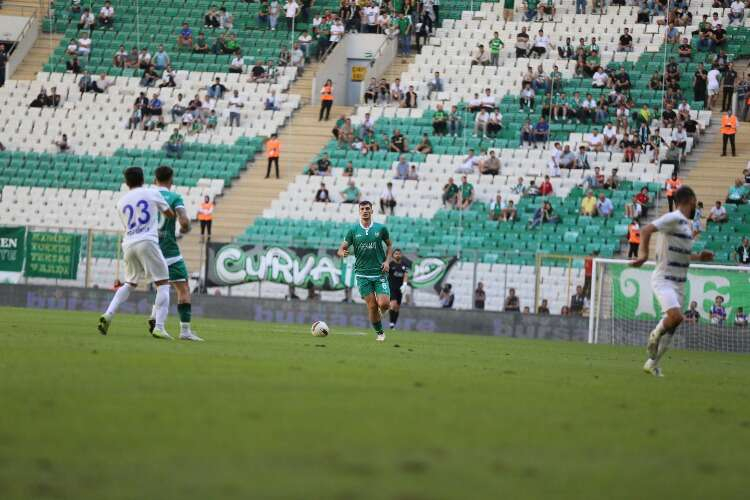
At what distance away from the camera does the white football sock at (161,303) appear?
1783 centimetres

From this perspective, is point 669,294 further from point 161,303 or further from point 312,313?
point 312,313

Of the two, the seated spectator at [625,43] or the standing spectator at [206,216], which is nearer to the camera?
the standing spectator at [206,216]

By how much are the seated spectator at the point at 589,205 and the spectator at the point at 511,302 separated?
6316 millimetres

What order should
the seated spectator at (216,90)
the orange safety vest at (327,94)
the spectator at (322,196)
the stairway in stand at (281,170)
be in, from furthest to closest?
the seated spectator at (216,90) → the orange safety vest at (327,94) → the stairway in stand at (281,170) → the spectator at (322,196)

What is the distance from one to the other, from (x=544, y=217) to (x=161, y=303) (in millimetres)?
23701

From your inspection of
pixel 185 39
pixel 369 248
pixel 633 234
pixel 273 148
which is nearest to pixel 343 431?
pixel 369 248

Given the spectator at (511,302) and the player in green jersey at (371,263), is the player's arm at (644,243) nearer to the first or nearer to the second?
the player in green jersey at (371,263)

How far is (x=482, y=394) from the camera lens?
1122 cm

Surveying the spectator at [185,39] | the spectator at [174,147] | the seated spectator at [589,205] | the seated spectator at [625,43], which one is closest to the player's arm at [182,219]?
the seated spectator at [589,205]

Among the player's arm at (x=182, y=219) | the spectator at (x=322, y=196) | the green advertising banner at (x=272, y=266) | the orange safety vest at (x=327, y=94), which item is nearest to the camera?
the player's arm at (x=182, y=219)

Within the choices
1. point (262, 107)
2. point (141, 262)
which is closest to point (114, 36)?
point (262, 107)

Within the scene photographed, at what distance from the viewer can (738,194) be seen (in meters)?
39.8

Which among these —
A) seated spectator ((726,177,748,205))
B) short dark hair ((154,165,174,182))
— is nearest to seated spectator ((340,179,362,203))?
seated spectator ((726,177,748,205))

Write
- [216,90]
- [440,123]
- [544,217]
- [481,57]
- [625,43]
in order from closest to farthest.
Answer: [544,217] < [440,123] < [625,43] < [481,57] < [216,90]
